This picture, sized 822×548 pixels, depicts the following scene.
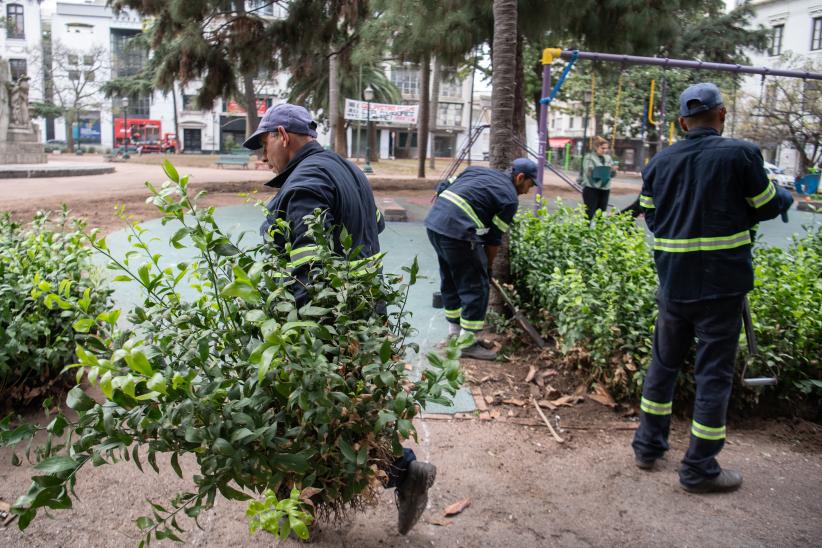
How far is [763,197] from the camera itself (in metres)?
3.41

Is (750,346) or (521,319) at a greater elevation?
(750,346)

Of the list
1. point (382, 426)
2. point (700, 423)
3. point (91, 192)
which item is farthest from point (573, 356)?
point (91, 192)

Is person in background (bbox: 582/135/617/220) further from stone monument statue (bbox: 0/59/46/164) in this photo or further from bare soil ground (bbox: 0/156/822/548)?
stone monument statue (bbox: 0/59/46/164)

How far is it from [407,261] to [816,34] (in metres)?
41.6

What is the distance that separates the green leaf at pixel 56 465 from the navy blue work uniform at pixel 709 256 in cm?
276

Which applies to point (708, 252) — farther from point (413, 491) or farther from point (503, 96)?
point (503, 96)

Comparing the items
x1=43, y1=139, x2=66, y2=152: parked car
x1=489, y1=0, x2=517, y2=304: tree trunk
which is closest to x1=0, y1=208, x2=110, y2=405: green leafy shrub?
x1=489, y1=0, x2=517, y2=304: tree trunk

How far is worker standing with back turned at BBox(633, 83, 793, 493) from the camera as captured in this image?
3.42m

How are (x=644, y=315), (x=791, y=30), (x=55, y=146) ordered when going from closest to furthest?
(x=644, y=315) < (x=791, y=30) < (x=55, y=146)

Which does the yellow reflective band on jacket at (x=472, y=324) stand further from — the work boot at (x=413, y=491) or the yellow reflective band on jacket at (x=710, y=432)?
the work boot at (x=413, y=491)

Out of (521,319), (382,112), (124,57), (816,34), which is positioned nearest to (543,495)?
(521,319)

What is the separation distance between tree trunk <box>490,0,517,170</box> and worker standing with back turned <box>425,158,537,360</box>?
0.81m

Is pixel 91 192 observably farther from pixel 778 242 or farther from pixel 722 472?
pixel 722 472

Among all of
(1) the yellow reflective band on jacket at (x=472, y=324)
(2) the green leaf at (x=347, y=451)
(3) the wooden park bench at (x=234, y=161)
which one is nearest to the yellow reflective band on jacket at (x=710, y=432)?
(2) the green leaf at (x=347, y=451)
